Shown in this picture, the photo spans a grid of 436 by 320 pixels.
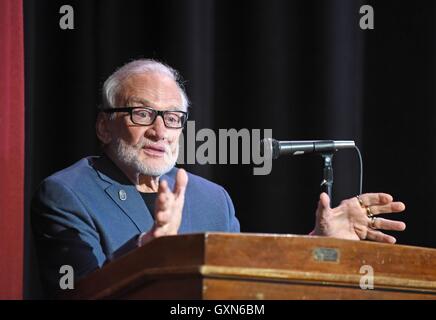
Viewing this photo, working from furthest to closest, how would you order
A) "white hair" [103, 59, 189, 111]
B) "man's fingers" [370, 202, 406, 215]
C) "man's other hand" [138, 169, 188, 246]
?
1. "white hair" [103, 59, 189, 111]
2. "man's fingers" [370, 202, 406, 215]
3. "man's other hand" [138, 169, 188, 246]

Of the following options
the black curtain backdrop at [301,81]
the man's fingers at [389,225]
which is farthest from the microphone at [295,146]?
the black curtain backdrop at [301,81]

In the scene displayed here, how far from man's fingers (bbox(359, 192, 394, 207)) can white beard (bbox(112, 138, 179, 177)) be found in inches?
28.9

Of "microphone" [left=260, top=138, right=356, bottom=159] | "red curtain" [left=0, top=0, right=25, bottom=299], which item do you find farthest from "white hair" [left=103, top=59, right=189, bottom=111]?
"microphone" [left=260, top=138, right=356, bottom=159]

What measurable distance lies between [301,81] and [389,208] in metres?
1.29

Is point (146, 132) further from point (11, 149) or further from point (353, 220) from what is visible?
point (353, 220)

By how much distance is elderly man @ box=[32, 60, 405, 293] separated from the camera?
2489 mm

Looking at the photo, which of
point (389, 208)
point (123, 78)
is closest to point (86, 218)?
point (123, 78)

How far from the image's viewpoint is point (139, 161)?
285cm

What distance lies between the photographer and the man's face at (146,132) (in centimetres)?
286

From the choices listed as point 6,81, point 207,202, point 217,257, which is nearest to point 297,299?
point 217,257

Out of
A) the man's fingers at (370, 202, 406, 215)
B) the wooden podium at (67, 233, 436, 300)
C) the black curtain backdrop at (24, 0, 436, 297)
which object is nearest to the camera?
the wooden podium at (67, 233, 436, 300)

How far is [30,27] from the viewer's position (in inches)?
127

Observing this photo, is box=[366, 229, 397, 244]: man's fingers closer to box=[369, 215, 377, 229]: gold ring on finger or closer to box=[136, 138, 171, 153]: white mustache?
box=[369, 215, 377, 229]: gold ring on finger

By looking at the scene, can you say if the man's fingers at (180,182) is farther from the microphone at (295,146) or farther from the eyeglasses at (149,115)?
the eyeglasses at (149,115)
